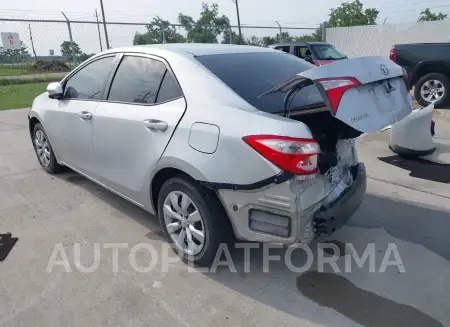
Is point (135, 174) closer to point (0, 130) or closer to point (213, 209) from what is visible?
point (213, 209)

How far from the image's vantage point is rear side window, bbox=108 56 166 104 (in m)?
3.02

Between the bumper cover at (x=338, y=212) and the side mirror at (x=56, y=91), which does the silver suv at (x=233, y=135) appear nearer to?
the bumper cover at (x=338, y=212)

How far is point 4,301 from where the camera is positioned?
8.32 feet

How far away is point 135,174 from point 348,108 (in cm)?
175

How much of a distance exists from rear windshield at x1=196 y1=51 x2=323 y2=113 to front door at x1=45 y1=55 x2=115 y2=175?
1.19 meters

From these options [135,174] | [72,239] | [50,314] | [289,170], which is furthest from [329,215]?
[72,239]

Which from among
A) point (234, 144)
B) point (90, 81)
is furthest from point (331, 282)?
point (90, 81)

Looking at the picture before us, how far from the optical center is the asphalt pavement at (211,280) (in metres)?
2.38

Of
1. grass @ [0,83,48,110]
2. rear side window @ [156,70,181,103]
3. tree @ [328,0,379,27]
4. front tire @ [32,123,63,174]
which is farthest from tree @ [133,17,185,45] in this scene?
tree @ [328,0,379,27]

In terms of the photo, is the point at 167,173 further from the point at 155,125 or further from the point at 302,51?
the point at 302,51

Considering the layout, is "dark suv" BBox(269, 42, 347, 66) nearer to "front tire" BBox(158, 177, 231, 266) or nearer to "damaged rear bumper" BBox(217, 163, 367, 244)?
"front tire" BBox(158, 177, 231, 266)

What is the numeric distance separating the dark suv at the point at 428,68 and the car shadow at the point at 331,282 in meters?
5.75

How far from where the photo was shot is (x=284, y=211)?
2312 millimetres

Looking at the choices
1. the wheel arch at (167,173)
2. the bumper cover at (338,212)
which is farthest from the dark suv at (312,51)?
the wheel arch at (167,173)
